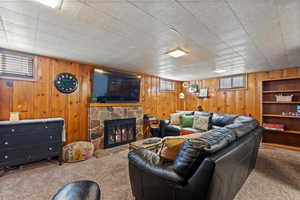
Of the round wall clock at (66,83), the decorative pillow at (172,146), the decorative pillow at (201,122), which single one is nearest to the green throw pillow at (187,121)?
the decorative pillow at (201,122)

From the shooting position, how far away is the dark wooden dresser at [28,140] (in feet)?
7.39

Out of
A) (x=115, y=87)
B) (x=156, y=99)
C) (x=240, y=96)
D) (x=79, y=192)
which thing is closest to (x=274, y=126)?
(x=240, y=96)

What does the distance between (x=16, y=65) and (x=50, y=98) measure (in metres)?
0.90

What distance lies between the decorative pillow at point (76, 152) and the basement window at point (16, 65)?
A: 1769mm

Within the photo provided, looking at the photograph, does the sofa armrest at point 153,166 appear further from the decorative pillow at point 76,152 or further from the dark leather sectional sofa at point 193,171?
the decorative pillow at point 76,152

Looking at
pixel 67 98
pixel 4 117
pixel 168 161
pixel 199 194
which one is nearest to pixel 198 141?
pixel 199 194

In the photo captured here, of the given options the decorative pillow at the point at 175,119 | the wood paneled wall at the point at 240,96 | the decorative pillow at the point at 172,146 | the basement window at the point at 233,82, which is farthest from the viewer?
the basement window at the point at 233,82

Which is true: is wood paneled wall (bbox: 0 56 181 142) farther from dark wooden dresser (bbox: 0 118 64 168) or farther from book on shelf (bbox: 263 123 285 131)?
book on shelf (bbox: 263 123 285 131)

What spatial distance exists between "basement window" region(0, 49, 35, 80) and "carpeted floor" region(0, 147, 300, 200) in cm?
190

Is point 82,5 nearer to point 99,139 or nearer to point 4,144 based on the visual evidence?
point 4,144

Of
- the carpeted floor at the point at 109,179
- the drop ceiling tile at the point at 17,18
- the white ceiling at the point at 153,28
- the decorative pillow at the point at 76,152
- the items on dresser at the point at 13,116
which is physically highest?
the white ceiling at the point at 153,28

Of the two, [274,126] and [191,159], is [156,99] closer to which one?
[274,126]

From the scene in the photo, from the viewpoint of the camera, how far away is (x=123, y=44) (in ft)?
8.11

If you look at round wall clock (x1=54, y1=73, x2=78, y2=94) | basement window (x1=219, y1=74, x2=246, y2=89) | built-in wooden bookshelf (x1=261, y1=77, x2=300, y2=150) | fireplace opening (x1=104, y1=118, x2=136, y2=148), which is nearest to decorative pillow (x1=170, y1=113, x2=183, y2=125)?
fireplace opening (x1=104, y1=118, x2=136, y2=148)
